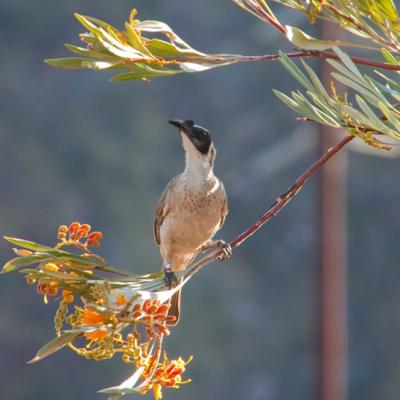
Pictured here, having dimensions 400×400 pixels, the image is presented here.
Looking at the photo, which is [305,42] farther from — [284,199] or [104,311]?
[104,311]

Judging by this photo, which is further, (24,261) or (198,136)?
(198,136)

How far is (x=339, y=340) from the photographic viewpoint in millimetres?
13734

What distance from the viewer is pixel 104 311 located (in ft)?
8.95

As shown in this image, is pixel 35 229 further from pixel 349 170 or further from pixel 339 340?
pixel 339 340

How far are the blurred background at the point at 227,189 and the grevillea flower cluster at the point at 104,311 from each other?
16539 mm

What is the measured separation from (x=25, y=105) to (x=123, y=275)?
960 inches

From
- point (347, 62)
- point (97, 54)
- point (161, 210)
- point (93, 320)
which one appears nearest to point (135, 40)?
point (97, 54)

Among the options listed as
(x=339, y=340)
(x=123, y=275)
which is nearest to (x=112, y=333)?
(x=123, y=275)

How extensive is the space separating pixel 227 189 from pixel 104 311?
21.8 m

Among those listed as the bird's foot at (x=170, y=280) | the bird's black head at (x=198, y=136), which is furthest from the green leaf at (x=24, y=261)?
the bird's black head at (x=198, y=136)

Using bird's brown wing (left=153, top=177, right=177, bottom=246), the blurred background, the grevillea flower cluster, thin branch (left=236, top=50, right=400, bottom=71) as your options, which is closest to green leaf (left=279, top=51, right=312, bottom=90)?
thin branch (left=236, top=50, right=400, bottom=71)

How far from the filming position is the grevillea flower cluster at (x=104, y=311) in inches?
107

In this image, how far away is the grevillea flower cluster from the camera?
107 inches

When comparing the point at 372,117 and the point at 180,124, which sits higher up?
the point at 372,117
